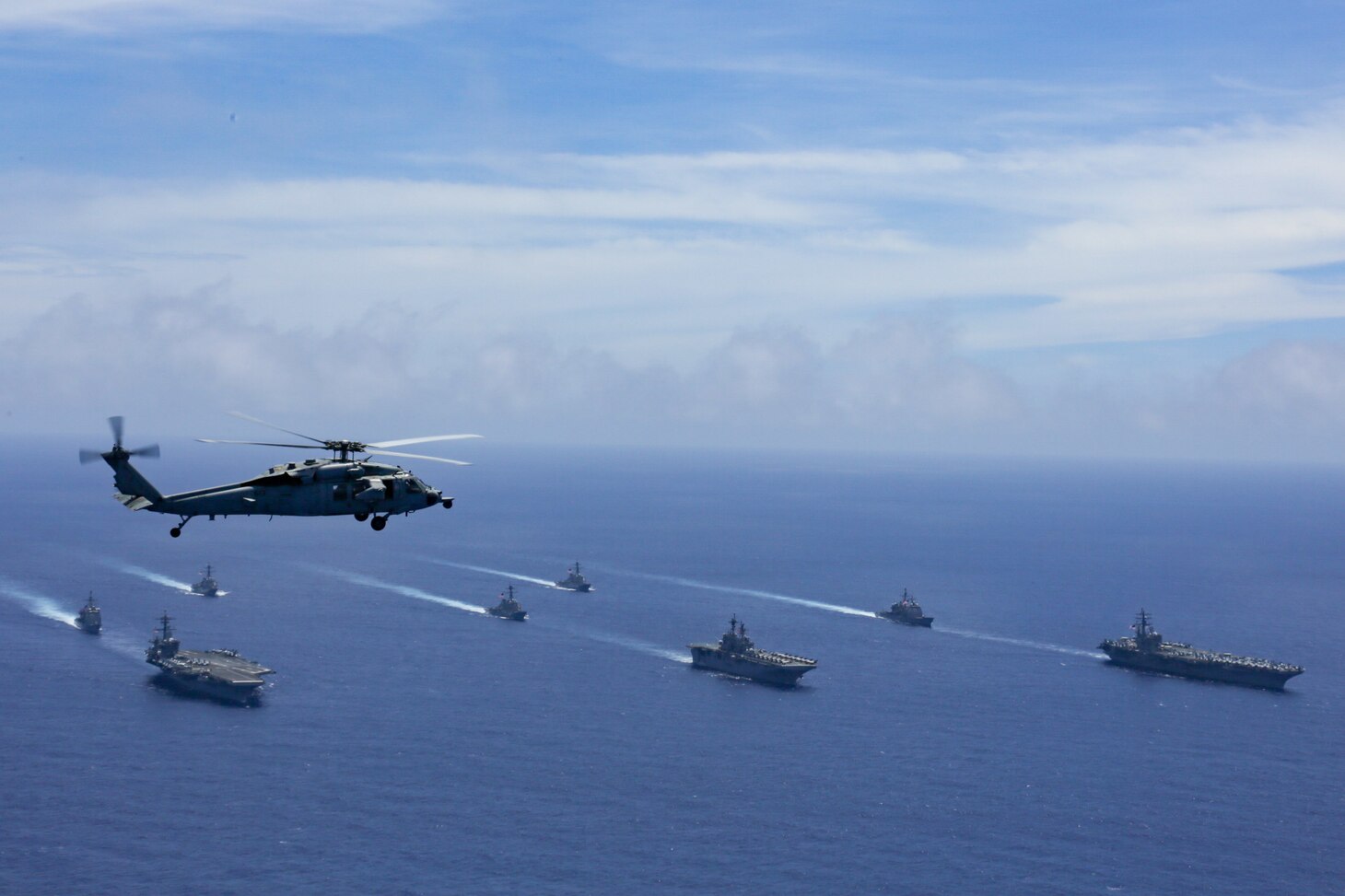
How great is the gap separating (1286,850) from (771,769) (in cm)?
4180

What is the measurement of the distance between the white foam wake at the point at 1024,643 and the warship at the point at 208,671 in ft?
313

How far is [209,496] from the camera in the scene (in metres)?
39.5

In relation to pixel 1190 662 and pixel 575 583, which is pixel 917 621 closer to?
pixel 1190 662

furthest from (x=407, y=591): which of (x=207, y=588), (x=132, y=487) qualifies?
(x=132, y=487)

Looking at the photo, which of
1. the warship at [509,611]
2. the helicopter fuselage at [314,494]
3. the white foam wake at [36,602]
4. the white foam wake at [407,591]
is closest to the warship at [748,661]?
the warship at [509,611]

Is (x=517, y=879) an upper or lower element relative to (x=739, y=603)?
lower

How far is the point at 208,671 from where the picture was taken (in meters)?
119

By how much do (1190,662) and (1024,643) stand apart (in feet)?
71.1

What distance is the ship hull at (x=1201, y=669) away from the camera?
448 ft

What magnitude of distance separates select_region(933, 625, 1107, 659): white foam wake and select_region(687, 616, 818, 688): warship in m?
31.5

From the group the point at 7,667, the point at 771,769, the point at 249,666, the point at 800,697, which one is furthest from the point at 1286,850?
the point at 7,667

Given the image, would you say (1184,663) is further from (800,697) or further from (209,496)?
(209,496)

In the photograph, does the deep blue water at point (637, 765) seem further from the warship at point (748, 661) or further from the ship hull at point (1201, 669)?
the warship at point (748, 661)

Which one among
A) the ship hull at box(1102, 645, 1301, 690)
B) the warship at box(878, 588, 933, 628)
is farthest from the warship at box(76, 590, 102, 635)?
the ship hull at box(1102, 645, 1301, 690)
